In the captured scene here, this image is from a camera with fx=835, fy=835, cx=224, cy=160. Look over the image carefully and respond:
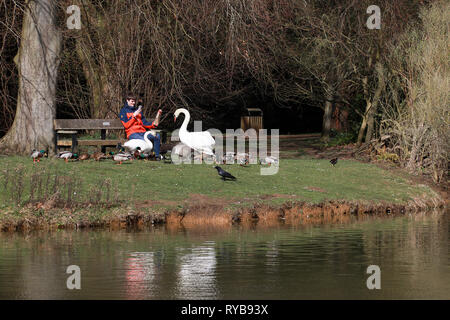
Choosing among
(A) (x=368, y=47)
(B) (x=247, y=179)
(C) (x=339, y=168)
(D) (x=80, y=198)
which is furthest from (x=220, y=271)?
(A) (x=368, y=47)

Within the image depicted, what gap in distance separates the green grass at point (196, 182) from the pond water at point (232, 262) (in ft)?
7.28

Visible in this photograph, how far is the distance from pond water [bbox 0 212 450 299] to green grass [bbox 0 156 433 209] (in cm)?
222

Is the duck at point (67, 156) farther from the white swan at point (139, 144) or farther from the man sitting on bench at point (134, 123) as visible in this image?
the man sitting on bench at point (134, 123)

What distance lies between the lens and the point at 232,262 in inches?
556

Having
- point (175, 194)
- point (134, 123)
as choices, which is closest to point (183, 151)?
point (134, 123)

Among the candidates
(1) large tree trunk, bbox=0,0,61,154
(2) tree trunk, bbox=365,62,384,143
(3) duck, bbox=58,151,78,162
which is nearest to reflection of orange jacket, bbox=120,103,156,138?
(3) duck, bbox=58,151,78,162

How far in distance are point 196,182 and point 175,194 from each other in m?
1.43

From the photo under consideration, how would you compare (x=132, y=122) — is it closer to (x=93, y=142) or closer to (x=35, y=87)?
(x=93, y=142)

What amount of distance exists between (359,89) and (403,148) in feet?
25.8

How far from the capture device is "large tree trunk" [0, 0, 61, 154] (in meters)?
24.7

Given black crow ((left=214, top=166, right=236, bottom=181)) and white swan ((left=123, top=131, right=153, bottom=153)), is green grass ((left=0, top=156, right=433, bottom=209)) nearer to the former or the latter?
black crow ((left=214, top=166, right=236, bottom=181))

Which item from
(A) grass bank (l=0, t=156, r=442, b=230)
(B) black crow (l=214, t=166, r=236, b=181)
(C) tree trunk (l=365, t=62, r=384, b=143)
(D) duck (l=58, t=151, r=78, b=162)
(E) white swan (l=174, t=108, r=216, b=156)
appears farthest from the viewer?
(C) tree trunk (l=365, t=62, r=384, b=143)

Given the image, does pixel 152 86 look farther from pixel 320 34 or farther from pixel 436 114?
pixel 436 114

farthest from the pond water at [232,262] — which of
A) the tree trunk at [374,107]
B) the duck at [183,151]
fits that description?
the tree trunk at [374,107]
